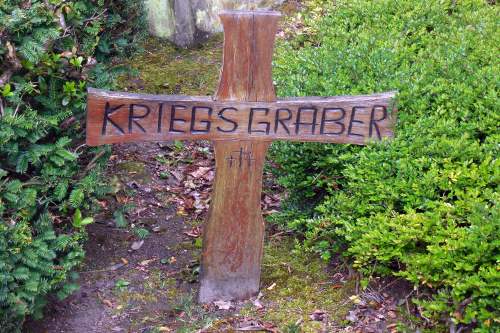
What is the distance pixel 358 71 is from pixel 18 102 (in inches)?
91.5

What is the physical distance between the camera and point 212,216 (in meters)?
3.59

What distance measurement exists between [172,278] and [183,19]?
11.7 feet

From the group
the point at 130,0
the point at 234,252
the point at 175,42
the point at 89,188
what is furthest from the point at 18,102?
the point at 175,42

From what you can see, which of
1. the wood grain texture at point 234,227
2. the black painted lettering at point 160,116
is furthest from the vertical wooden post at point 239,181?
the black painted lettering at point 160,116

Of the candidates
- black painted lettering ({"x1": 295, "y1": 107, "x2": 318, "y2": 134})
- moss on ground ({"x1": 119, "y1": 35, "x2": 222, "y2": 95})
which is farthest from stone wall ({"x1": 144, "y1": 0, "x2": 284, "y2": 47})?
black painted lettering ({"x1": 295, "y1": 107, "x2": 318, "y2": 134})

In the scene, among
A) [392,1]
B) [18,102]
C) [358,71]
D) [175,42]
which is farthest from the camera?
[175,42]

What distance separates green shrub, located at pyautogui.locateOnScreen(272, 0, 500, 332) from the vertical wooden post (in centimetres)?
45

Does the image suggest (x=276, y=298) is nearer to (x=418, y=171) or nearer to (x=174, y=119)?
(x=418, y=171)

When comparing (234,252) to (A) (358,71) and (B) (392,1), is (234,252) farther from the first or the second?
(B) (392,1)

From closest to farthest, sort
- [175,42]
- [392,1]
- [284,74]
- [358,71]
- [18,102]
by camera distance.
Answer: [18,102], [358,71], [284,74], [392,1], [175,42]

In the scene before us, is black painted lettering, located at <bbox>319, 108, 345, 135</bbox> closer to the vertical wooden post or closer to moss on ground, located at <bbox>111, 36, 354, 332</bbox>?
the vertical wooden post

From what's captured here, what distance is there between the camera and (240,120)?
11.1ft

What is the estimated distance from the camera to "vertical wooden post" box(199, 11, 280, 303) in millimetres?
3252

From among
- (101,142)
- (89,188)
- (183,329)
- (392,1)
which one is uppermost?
(392,1)
